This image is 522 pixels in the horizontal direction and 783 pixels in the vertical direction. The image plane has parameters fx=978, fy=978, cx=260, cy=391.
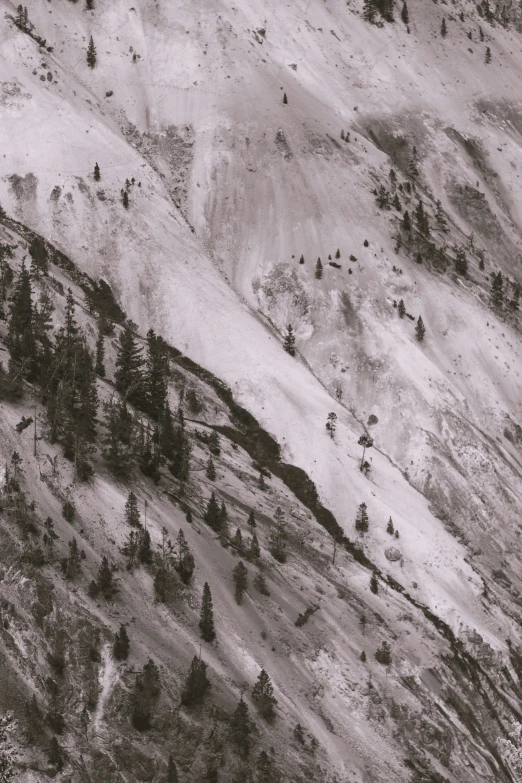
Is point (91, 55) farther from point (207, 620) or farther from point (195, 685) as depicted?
point (195, 685)

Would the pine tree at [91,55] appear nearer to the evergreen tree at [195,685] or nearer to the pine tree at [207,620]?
the pine tree at [207,620]

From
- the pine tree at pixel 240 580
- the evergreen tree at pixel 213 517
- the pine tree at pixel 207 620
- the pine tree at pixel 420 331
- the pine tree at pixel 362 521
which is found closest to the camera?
the pine tree at pixel 207 620

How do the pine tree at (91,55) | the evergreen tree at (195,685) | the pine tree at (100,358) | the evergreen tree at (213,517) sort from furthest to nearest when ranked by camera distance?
1. the pine tree at (91,55)
2. the pine tree at (100,358)
3. the evergreen tree at (213,517)
4. the evergreen tree at (195,685)

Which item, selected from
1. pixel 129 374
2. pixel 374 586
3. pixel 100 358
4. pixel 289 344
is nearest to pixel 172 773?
pixel 374 586

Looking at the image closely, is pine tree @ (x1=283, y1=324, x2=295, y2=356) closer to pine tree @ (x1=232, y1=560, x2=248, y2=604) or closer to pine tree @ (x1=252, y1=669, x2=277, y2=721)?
pine tree @ (x1=232, y1=560, x2=248, y2=604)

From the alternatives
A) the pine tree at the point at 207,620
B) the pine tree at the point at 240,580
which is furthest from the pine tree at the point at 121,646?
the pine tree at the point at 240,580

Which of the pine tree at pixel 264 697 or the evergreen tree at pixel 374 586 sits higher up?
the evergreen tree at pixel 374 586

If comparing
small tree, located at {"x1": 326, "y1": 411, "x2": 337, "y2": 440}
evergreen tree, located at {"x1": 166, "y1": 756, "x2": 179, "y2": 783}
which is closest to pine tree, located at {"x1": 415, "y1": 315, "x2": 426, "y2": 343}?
small tree, located at {"x1": 326, "y1": 411, "x2": 337, "y2": 440}
